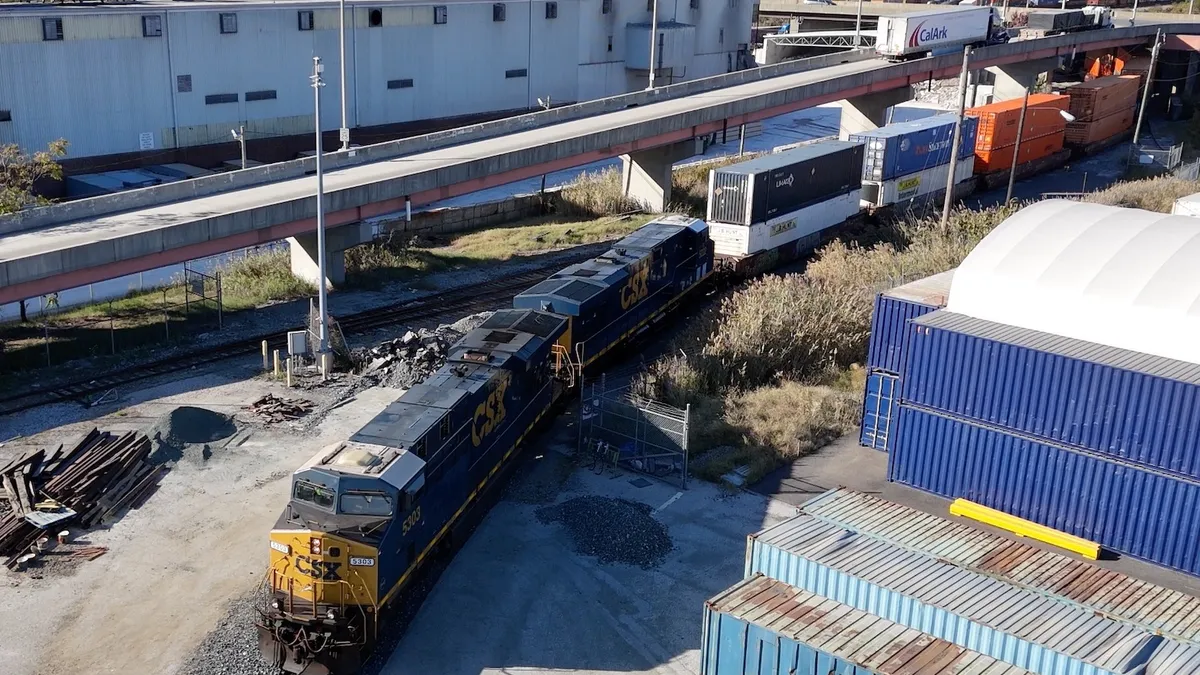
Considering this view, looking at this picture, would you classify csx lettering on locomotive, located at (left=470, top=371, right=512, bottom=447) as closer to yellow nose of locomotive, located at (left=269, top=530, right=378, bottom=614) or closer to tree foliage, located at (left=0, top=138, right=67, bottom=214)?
yellow nose of locomotive, located at (left=269, top=530, right=378, bottom=614)

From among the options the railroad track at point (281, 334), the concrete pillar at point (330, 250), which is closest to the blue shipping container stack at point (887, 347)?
the railroad track at point (281, 334)

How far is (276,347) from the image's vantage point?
35031 mm

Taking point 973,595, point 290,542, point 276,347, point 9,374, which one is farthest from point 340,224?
point 973,595

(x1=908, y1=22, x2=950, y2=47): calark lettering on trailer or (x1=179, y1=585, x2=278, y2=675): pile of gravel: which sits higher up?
(x1=908, y1=22, x2=950, y2=47): calark lettering on trailer

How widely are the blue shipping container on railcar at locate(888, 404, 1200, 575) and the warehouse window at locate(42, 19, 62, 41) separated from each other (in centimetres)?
4440

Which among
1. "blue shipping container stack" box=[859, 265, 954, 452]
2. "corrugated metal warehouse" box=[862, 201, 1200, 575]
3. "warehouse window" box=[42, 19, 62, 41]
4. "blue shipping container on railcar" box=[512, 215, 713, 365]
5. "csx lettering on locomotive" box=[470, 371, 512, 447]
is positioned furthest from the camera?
"warehouse window" box=[42, 19, 62, 41]

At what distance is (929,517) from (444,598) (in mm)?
9356

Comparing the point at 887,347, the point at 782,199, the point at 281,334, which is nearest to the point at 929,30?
the point at 782,199

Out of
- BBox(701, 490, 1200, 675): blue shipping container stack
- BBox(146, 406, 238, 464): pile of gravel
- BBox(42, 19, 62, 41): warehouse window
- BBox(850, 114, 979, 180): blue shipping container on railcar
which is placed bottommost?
BBox(146, 406, 238, 464): pile of gravel

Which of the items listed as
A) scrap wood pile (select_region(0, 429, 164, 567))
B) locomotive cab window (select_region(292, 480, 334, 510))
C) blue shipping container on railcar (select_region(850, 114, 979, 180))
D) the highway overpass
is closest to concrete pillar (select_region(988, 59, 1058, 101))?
the highway overpass

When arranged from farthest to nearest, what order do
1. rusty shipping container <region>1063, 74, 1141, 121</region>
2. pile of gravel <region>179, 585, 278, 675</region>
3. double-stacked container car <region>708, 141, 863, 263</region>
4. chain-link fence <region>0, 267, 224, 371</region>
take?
rusty shipping container <region>1063, 74, 1141, 121</region>, double-stacked container car <region>708, 141, 863, 263</region>, chain-link fence <region>0, 267, 224, 371</region>, pile of gravel <region>179, 585, 278, 675</region>

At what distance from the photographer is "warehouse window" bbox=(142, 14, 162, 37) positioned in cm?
5435

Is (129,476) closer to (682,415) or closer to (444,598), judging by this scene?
(444,598)

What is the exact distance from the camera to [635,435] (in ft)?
91.7
